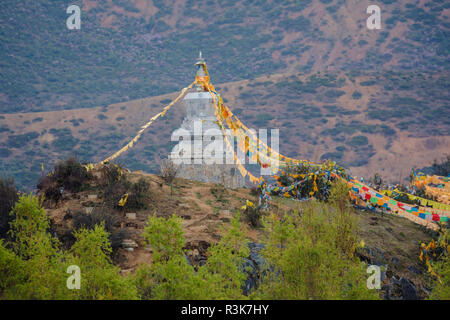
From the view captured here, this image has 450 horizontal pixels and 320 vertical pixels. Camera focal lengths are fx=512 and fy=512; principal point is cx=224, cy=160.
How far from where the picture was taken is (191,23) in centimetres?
8125

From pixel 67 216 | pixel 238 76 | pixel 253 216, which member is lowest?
pixel 253 216

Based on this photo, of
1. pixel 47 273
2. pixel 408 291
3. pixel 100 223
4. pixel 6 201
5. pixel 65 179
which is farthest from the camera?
pixel 65 179

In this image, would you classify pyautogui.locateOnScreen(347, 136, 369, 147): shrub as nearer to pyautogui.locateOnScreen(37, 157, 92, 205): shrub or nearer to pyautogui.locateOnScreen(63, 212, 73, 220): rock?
pyautogui.locateOnScreen(37, 157, 92, 205): shrub

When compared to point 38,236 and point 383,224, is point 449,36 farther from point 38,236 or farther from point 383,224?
point 38,236

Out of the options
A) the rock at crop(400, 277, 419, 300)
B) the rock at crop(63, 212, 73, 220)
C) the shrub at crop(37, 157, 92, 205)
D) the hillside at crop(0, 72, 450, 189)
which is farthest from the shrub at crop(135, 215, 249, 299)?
the hillside at crop(0, 72, 450, 189)

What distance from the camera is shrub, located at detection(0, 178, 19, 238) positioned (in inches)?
410

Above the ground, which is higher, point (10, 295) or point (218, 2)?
point (218, 2)

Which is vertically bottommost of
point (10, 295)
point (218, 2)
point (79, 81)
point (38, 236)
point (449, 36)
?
point (10, 295)

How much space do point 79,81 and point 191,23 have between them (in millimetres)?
22808

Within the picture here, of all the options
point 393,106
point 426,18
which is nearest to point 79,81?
point 393,106

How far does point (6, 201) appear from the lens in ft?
37.0

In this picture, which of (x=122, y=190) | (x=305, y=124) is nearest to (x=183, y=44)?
(x=305, y=124)

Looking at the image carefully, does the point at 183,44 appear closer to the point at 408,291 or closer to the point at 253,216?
the point at 253,216

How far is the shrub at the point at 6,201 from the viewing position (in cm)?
1041
